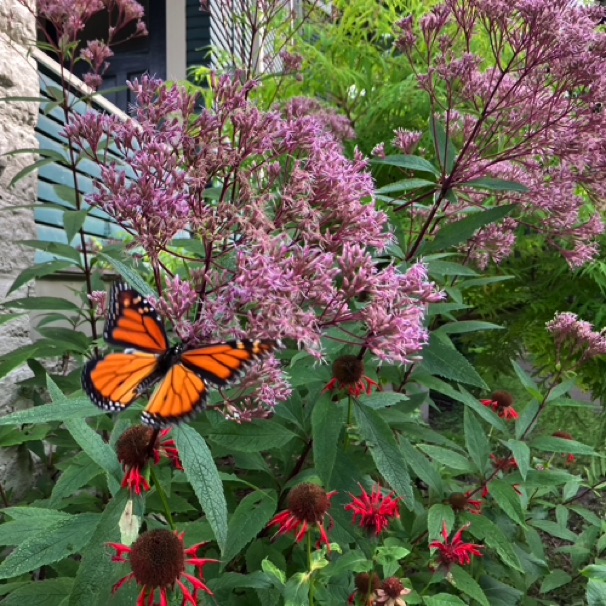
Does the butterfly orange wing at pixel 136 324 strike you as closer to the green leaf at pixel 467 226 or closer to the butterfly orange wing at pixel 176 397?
the butterfly orange wing at pixel 176 397

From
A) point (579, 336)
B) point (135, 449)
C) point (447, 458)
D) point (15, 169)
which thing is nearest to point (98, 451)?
point (135, 449)

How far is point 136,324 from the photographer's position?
86 centimetres

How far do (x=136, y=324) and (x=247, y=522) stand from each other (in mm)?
445

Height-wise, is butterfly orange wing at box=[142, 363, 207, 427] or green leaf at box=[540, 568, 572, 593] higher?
butterfly orange wing at box=[142, 363, 207, 427]

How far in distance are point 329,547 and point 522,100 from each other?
1142 mm

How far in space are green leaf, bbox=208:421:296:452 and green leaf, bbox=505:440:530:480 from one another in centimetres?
53

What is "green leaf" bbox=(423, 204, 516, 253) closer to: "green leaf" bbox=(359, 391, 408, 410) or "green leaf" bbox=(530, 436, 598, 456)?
"green leaf" bbox=(359, 391, 408, 410)

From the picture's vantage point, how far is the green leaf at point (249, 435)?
107cm

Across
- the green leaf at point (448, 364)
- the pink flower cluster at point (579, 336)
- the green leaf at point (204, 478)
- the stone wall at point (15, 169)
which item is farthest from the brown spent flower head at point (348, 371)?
the stone wall at point (15, 169)

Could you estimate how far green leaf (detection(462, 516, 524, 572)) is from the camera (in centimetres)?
125

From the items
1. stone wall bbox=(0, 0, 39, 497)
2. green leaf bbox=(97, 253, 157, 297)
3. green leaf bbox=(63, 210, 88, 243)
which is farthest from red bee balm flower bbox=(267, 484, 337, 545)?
stone wall bbox=(0, 0, 39, 497)

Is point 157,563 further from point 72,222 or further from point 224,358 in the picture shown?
point 72,222

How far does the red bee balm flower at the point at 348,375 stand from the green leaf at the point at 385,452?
2.3 inches

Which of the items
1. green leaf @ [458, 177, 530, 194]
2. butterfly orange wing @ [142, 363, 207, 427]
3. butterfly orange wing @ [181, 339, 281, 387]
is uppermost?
green leaf @ [458, 177, 530, 194]
